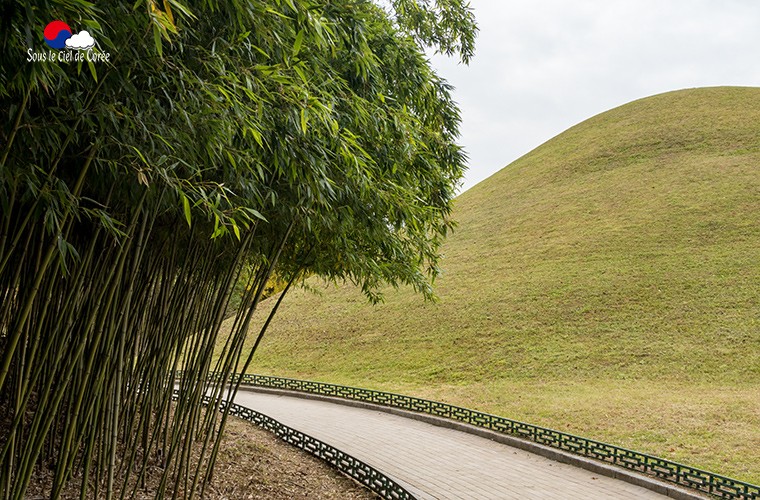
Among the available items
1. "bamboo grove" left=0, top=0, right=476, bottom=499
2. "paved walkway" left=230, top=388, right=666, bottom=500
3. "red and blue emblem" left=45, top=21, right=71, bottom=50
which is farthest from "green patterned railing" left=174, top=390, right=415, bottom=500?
"red and blue emblem" left=45, top=21, right=71, bottom=50

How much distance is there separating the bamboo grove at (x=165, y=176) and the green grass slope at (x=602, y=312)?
22.4 ft

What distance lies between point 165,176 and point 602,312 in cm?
1798

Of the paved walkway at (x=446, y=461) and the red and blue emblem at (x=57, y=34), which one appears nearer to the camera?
the red and blue emblem at (x=57, y=34)

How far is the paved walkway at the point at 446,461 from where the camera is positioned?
6906 mm

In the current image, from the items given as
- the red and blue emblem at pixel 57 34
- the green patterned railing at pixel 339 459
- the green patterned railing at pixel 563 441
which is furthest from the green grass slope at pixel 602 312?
the red and blue emblem at pixel 57 34

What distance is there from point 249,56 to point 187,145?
61 cm

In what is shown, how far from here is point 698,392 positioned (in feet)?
42.2

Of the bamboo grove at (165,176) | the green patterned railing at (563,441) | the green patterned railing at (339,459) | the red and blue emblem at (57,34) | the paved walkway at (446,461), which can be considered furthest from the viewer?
the paved walkway at (446,461)

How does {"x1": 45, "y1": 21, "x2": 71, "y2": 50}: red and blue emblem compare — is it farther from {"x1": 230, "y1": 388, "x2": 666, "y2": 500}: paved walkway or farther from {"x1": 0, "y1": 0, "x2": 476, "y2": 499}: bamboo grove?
{"x1": 230, "y1": 388, "x2": 666, "y2": 500}: paved walkway

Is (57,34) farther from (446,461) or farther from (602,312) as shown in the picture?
(602,312)

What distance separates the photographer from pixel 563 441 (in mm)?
8852

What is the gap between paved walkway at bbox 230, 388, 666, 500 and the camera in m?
6.91

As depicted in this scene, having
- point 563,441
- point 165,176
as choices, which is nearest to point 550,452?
point 563,441

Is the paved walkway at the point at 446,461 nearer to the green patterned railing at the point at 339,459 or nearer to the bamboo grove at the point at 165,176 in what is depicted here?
the green patterned railing at the point at 339,459
